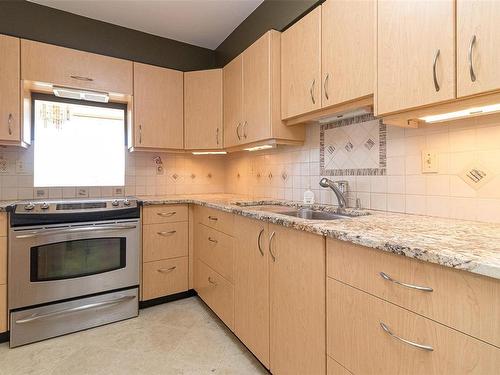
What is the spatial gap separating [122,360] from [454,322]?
1749mm

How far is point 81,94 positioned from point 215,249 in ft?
5.67

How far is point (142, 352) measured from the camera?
5.72 ft

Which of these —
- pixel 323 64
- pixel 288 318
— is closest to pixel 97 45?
pixel 323 64

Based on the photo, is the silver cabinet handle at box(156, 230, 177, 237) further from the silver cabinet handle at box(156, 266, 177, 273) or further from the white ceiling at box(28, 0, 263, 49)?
the white ceiling at box(28, 0, 263, 49)

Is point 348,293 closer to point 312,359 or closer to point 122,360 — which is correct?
point 312,359

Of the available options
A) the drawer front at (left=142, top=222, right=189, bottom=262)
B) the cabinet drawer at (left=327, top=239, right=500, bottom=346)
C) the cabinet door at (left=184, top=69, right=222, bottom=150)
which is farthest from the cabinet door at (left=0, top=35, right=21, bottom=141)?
the cabinet drawer at (left=327, top=239, right=500, bottom=346)

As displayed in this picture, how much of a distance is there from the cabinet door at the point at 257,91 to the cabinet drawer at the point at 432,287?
119cm

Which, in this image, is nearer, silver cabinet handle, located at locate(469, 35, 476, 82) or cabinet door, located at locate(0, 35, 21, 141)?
silver cabinet handle, located at locate(469, 35, 476, 82)

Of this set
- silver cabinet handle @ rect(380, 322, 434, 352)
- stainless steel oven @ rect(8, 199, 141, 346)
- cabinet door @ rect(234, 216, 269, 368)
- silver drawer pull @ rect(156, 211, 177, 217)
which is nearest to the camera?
silver cabinet handle @ rect(380, 322, 434, 352)

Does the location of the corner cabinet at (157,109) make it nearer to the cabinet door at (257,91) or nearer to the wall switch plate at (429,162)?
the cabinet door at (257,91)

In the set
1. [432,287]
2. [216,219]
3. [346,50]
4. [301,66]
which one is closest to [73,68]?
[216,219]

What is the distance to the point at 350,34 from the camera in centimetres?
140

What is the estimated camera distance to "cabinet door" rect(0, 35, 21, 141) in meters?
1.99

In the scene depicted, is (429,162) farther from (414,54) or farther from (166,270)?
(166,270)
